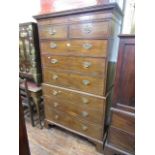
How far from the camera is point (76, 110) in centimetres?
163

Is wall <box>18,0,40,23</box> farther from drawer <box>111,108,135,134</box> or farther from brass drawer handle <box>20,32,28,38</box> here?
drawer <box>111,108,135,134</box>

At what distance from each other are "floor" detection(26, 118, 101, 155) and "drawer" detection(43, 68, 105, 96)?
0.79 meters

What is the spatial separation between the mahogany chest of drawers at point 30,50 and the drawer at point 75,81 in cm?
21

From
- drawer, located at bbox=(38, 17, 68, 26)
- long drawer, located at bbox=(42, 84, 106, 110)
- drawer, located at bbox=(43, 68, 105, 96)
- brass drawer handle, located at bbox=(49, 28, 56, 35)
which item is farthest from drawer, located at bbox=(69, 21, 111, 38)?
long drawer, located at bbox=(42, 84, 106, 110)

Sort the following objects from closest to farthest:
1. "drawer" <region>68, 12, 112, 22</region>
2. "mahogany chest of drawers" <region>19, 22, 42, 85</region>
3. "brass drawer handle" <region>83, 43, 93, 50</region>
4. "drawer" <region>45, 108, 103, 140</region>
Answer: "drawer" <region>68, 12, 112, 22</region> → "brass drawer handle" <region>83, 43, 93, 50</region> → "drawer" <region>45, 108, 103, 140</region> → "mahogany chest of drawers" <region>19, 22, 42, 85</region>

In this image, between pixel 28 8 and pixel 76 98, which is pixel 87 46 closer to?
pixel 76 98

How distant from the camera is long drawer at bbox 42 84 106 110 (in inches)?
56.4

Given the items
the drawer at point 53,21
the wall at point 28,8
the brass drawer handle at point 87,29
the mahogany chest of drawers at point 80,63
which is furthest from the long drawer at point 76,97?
the wall at point 28,8

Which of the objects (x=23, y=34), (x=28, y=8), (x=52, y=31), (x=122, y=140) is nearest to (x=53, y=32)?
(x=52, y=31)

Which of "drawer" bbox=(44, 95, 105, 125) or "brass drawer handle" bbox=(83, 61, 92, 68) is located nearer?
"brass drawer handle" bbox=(83, 61, 92, 68)
